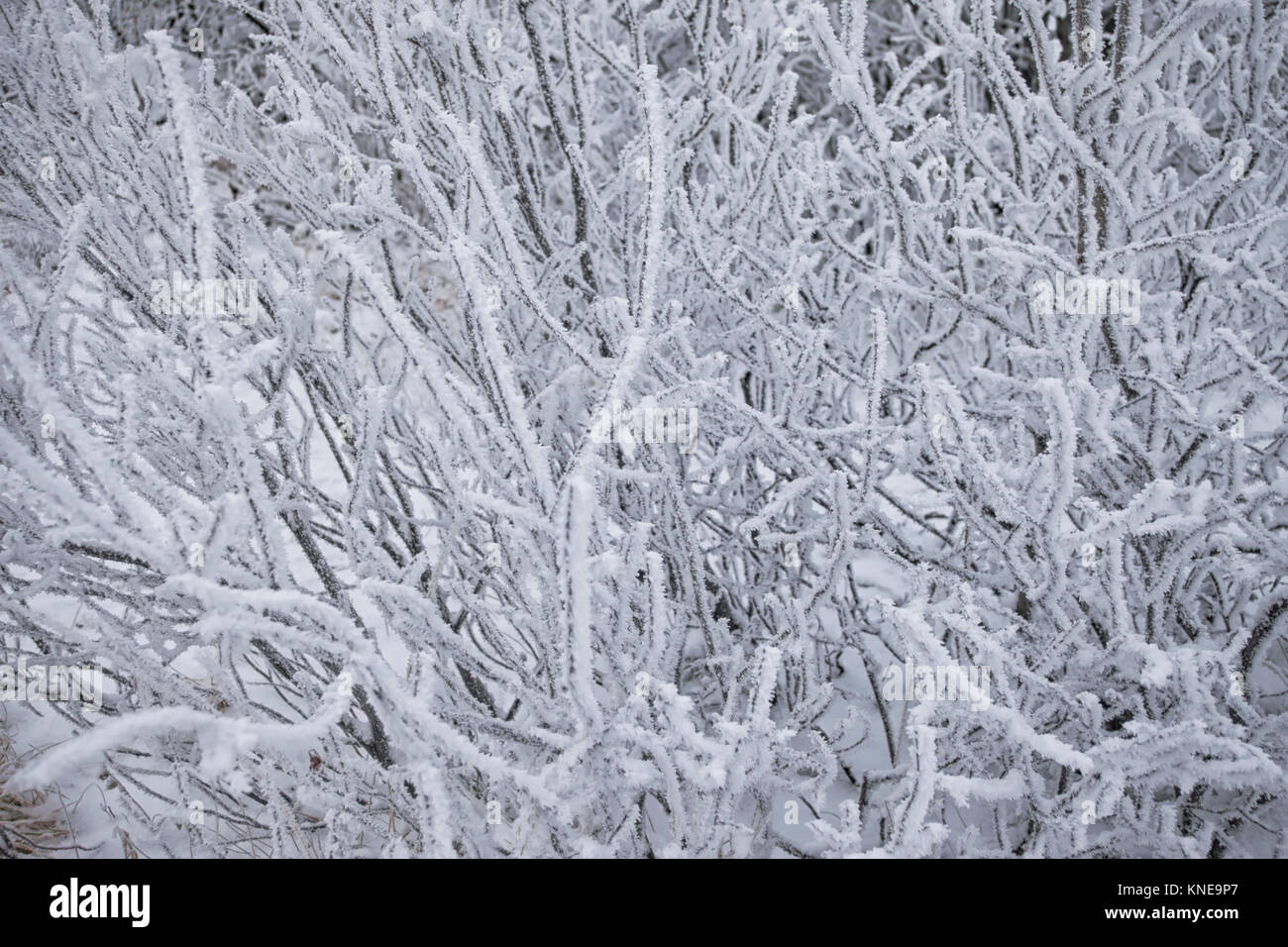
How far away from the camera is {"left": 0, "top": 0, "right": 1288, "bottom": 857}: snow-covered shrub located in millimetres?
1197

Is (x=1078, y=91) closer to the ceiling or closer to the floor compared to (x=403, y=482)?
closer to the ceiling

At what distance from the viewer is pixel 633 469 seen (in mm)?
1857

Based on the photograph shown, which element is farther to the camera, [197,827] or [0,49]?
[0,49]

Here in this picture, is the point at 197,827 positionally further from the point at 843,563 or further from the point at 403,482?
the point at 843,563

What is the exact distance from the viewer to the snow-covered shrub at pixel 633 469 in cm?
120

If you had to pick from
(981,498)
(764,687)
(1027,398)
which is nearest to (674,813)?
(764,687)

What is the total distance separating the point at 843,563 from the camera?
5.20 ft

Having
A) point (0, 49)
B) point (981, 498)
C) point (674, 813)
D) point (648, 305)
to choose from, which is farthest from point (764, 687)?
point (0, 49)
